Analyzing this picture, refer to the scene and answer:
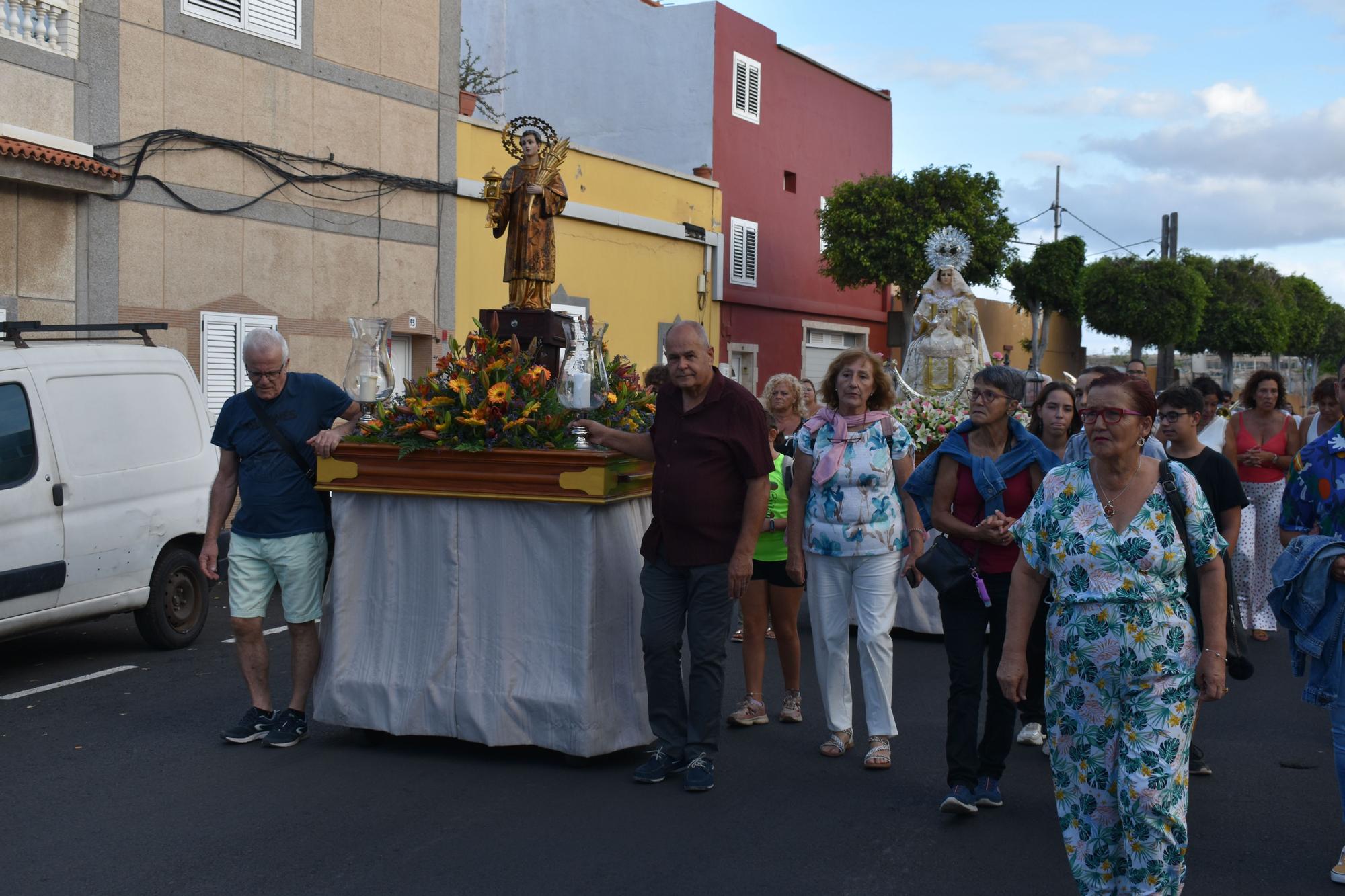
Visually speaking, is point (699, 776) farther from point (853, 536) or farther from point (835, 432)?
point (835, 432)

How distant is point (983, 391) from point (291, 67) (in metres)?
13.3

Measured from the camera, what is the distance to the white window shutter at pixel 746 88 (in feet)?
98.3

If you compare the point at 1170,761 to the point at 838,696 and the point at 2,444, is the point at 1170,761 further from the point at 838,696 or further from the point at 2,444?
the point at 2,444

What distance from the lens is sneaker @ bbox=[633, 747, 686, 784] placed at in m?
6.08

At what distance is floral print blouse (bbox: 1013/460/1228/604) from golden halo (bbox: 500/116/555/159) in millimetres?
4909

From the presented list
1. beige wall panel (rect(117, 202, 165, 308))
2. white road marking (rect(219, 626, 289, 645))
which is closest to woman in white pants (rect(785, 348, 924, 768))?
white road marking (rect(219, 626, 289, 645))

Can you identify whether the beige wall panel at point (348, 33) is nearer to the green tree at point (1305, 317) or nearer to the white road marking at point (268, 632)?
the white road marking at point (268, 632)

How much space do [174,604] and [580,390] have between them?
14.2 ft

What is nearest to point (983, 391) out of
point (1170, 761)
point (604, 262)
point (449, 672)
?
point (1170, 761)

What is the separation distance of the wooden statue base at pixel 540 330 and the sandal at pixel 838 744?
Result: 2.52 meters

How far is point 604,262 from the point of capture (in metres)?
23.8

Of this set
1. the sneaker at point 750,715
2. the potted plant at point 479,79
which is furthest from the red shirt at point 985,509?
the potted plant at point 479,79

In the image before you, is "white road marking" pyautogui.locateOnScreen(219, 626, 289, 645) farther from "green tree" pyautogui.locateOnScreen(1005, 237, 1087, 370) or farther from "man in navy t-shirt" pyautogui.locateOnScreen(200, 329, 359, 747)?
"green tree" pyautogui.locateOnScreen(1005, 237, 1087, 370)

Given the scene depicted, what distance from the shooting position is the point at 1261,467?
10.4 m
